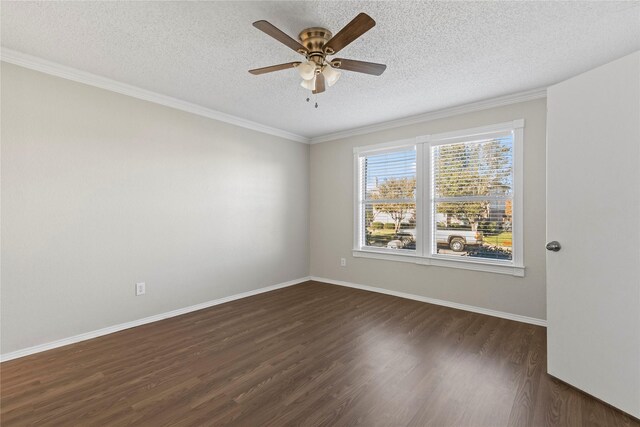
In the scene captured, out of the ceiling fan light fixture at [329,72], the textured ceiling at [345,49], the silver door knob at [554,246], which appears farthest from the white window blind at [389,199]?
the ceiling fan light fixture at [329,72]

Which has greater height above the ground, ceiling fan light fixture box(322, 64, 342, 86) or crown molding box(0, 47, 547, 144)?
crown molding box(0, 47, 547, 144)

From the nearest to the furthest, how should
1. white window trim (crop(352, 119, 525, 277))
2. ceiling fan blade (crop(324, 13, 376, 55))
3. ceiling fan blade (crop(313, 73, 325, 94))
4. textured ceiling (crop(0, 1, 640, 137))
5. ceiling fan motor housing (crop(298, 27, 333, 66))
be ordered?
1. ceiling fan blade (crop(324, 13, 376, 55))
2. textured ceiling (crop(0, 1, 640, 137))
3. ceiling fan motor housing (crop(298, 27, 333, 66))
4. ceiling fan blade (crop(313, 73, 325, 94))
5. white window trim (crop(352, 119, 525, 277))

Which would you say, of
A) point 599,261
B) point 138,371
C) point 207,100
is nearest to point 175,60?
point 207,100

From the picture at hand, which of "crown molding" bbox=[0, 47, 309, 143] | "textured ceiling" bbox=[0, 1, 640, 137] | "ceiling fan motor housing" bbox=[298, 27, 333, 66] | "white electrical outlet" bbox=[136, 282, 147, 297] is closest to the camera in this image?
"textured ceiling" bbox=[0, 1, 640, 137]

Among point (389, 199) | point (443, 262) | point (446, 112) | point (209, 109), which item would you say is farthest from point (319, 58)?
point (443, 262)

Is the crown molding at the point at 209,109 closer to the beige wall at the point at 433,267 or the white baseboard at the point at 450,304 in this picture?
the beige wall at the point at 433,267

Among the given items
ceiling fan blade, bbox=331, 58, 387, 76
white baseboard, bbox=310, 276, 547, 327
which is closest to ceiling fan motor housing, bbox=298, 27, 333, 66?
ceiling fan blade, bbox=331, 58, 387, 76

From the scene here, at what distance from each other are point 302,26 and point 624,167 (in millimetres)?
2273

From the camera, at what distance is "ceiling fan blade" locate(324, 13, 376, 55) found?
65.1 inches

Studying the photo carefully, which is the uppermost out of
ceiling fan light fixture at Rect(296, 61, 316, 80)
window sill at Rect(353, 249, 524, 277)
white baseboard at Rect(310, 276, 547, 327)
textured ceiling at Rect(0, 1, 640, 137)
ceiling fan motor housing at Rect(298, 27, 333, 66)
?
textured ceiling at Rect(0, 1, 640, 137)

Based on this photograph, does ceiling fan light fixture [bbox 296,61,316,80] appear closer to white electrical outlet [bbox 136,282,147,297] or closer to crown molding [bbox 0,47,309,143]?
crown molding [bbox 0,47,309,143]

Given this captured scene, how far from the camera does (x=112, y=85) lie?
2.99 meters

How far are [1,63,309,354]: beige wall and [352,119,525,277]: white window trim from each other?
1584 millimetres

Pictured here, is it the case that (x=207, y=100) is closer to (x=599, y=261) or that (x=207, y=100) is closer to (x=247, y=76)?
(x=247, y=76)
